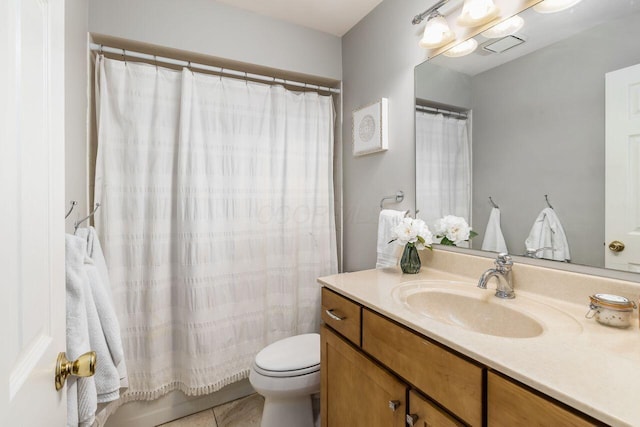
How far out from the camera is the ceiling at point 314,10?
1.75 metres

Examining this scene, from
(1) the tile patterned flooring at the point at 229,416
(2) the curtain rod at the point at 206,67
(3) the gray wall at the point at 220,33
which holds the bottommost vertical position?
(1) the tile patterned flooring at the point at 229,416

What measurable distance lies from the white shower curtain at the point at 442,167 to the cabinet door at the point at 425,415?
82 cm

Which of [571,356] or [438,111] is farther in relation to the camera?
[438,111]

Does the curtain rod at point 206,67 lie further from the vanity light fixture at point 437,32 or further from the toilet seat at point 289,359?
the toilet seat at point 289,359

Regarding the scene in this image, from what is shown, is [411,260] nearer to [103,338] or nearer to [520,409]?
[520,409]

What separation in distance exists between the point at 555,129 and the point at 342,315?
1.05 metres

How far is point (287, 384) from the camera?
4.63ft

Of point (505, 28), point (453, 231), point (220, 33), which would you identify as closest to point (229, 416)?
point (453, 231)

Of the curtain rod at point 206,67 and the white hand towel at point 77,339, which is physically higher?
the curtain rod at point 206,67

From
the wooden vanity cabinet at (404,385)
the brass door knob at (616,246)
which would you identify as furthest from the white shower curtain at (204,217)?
the brass door knob at (616,246)

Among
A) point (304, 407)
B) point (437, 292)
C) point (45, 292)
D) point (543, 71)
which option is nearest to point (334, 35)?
point (543, 71)

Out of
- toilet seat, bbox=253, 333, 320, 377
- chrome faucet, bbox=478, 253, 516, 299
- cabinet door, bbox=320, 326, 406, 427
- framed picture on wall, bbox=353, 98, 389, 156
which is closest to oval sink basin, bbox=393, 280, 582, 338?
chrome faucet, bbox=478, 253, 516, 299

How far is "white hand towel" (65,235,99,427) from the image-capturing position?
781 mm

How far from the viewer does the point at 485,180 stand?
1.30m
